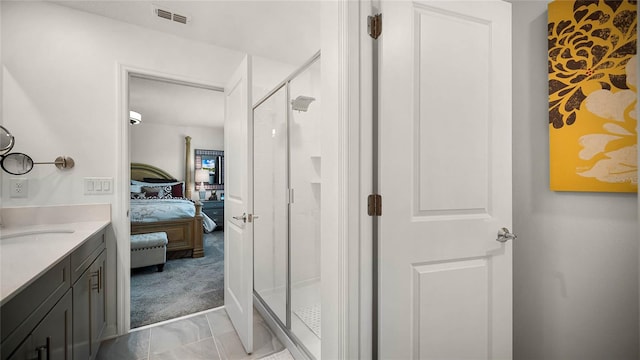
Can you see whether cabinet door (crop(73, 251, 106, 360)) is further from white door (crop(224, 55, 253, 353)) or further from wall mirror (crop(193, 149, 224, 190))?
wall mirror (crop(193, 149, 224, 190))

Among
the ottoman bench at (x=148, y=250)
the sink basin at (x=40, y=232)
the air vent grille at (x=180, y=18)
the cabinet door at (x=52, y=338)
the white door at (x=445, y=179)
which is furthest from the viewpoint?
the ottoman bench at (x=148, y=250)

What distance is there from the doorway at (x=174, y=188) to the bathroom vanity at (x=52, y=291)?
2.89 ft

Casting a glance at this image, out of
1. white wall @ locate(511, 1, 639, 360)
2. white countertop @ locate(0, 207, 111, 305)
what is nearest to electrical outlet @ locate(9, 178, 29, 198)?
white countertop @ locate(0, 207, 111, 305)

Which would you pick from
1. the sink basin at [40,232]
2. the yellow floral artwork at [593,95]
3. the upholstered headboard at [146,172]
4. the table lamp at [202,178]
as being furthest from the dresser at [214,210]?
the yellow floral artwork at [593,95]

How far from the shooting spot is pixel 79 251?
1319mm

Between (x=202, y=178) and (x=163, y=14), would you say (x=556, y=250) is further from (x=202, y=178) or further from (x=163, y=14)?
(x=202, y=178)

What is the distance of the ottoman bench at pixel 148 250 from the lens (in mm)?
3111

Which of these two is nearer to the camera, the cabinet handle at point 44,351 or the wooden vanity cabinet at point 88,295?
the cabinet handle at point 44,351

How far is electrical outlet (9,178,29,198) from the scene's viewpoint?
1752mm

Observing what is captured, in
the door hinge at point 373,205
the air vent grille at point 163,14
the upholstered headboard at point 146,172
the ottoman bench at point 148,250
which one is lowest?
the ottoman bench at point 148,250

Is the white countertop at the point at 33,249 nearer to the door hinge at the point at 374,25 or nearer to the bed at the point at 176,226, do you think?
the door hinge at the point at 374,25

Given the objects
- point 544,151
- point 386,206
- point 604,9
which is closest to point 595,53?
point 604,9

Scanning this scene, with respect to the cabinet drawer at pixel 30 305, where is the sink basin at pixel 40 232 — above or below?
above

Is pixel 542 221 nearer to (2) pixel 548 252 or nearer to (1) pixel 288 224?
(2) pixel 548 252
